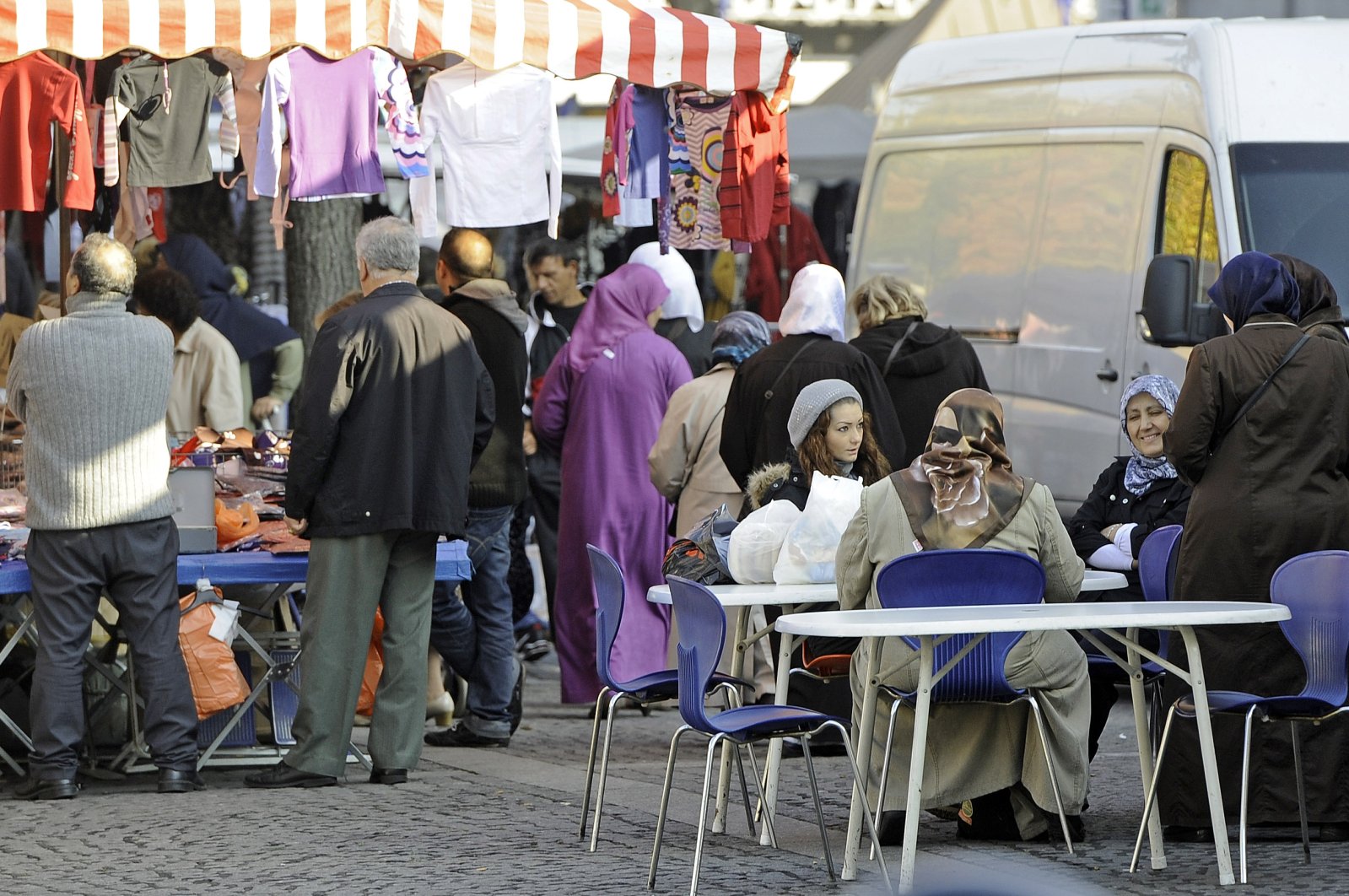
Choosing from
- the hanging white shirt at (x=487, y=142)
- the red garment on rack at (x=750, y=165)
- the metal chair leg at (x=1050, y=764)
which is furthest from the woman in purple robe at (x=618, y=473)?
the metal chair leg at (x=1050, y=764)

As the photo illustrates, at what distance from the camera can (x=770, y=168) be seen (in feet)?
29.6

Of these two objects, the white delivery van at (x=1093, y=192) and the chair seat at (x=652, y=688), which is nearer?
the chair seat at (x=652, y=688)

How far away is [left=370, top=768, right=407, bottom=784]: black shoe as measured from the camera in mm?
7859

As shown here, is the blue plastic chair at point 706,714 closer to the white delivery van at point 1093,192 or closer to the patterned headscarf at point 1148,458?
the patterned headscarf at point 1148,458

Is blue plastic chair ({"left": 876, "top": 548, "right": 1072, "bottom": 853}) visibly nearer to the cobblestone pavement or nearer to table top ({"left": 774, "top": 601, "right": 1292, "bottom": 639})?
table top ({"left": 774, "top": 601, "right": 1292, "bottom": 639})

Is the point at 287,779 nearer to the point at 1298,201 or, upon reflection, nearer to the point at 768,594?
the point at 768,594

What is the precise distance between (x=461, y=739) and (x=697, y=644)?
10.7 ft

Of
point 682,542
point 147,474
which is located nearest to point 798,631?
point 682,542

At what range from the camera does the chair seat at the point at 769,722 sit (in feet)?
19.0

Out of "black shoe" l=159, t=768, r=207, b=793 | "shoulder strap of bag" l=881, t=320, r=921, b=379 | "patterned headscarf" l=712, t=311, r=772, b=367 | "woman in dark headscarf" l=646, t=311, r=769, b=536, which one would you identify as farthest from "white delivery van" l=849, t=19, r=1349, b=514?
"black shoe" l=159, t=768, r=207, b=793

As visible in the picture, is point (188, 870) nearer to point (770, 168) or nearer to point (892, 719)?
point (892, 719)

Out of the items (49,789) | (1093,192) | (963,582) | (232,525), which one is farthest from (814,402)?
(1093,192)

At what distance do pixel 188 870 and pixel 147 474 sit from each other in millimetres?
1712

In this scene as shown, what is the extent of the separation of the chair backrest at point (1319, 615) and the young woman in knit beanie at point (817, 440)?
5.28 feet
